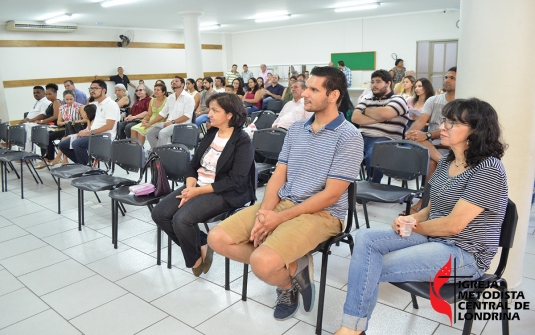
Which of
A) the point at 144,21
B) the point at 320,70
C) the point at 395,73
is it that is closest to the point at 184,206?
the point at 320,70

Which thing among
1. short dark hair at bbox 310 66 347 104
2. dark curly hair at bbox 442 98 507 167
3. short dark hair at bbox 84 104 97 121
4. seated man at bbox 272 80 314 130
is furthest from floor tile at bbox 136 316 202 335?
short dark hair at bbox 84 104 97 121

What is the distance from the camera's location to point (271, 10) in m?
10.1

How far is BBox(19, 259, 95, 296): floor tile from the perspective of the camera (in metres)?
2.70

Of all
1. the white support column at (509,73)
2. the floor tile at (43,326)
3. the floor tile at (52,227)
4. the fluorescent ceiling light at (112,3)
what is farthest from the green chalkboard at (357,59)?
the floor tile at (43,326)

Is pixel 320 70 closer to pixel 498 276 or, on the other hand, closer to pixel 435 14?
pixel 498 276

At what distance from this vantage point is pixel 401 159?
2.97 metres

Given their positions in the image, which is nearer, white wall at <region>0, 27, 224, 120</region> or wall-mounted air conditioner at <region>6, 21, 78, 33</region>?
wall-mounted air conditioner at <region>6, 21, 78, 33</region>

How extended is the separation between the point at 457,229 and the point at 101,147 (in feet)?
11.1

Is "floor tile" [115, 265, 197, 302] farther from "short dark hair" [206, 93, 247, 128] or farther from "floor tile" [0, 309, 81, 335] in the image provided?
"short dark hair" [206, 93, 247, 128]

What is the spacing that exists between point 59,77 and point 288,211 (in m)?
11.4

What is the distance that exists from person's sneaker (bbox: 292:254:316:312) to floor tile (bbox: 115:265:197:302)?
84cm

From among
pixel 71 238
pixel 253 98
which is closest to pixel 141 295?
pixel 71 238

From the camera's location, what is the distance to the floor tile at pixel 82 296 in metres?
2.42

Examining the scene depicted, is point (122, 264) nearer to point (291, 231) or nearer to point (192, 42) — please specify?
point (291, 231)
